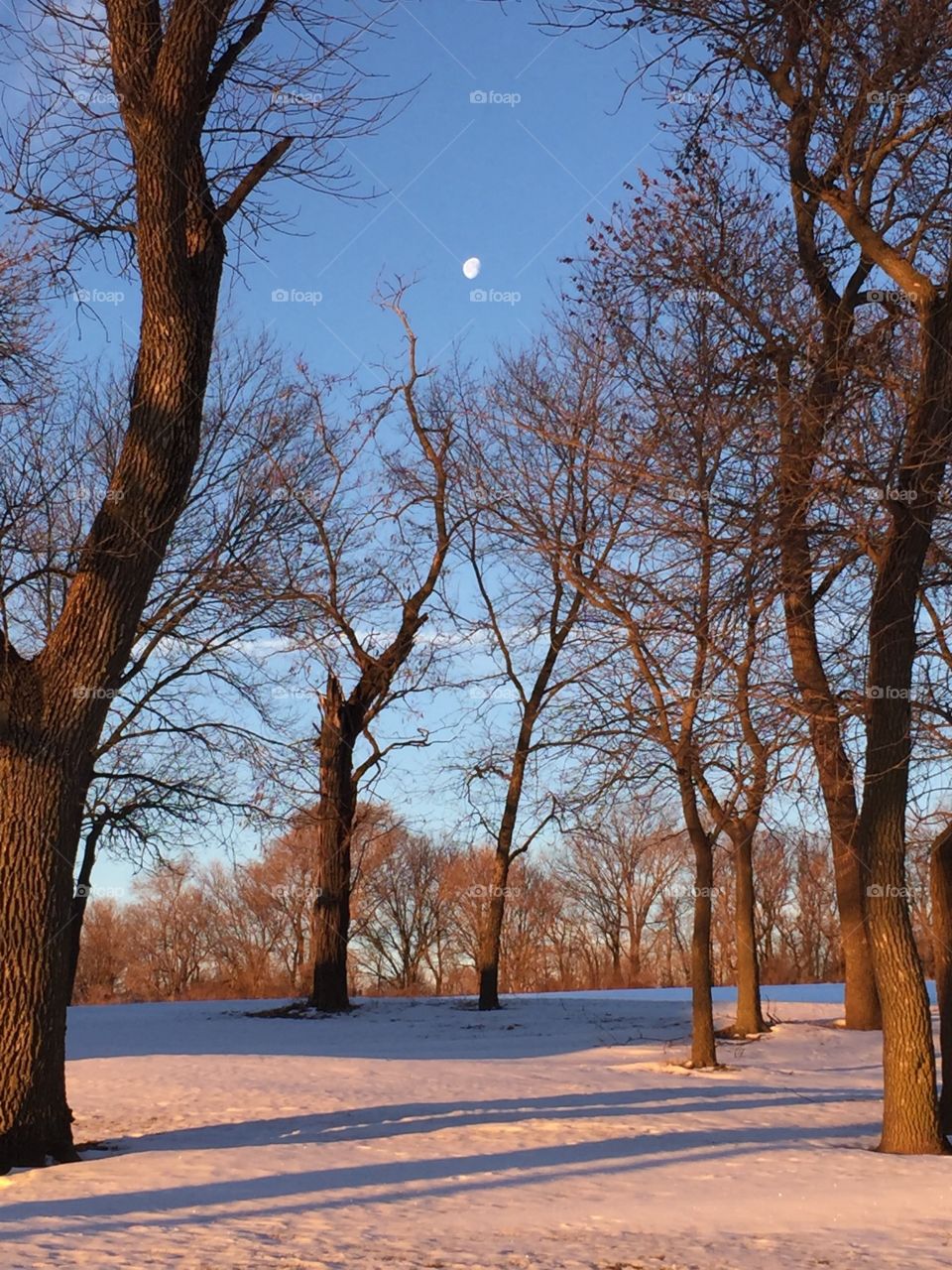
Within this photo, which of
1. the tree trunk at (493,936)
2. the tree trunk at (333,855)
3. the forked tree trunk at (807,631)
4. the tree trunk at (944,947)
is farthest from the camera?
the tree trunk at (333,855)

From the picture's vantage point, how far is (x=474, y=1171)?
8.38 metres

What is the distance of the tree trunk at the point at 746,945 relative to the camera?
1777 cm

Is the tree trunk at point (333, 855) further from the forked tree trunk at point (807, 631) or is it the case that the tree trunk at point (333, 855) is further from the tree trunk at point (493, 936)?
the forked tree trunk at point (807, 631)

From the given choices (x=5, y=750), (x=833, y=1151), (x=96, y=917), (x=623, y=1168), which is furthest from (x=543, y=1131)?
(x=96, y=917)

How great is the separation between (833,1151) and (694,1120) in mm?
1498

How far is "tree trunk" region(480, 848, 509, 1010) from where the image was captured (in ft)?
76.3

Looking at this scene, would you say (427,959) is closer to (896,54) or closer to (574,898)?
(574,898)

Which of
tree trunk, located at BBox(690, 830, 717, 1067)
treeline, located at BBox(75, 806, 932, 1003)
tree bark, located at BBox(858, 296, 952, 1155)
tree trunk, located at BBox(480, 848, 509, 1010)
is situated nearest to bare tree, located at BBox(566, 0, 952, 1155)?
tree bark, located at BBox(858, 296, 952, 1155)

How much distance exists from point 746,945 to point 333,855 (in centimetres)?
851

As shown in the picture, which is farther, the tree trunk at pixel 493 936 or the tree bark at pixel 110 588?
the tree trunk at pixel 493 936

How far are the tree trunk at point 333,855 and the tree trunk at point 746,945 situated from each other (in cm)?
786

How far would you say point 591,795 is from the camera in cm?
1537

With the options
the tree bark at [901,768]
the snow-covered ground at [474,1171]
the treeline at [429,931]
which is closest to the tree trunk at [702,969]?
the snow-covered ground at [474,1171]

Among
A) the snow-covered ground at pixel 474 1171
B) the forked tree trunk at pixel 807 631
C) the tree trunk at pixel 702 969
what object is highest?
the forked tree trunk at pixel 807 631
